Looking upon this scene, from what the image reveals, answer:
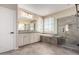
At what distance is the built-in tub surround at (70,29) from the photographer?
3055 mm

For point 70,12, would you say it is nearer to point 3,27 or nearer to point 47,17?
point 47,17

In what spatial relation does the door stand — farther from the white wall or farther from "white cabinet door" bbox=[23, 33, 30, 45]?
the white wall

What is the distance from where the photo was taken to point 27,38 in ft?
11.2

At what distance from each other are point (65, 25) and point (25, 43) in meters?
1.72

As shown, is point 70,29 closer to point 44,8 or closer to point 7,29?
point 44,8

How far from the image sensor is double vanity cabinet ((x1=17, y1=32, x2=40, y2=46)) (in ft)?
10.5

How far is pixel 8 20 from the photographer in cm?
303

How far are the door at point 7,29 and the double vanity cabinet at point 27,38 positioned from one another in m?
0.19

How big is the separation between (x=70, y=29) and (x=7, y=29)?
7.61 ft

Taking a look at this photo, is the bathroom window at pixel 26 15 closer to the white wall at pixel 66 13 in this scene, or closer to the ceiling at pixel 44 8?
the ceiling at pixel 44 8

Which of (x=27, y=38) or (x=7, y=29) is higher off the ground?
(x=7, y=29)

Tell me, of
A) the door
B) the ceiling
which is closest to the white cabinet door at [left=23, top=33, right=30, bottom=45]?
the door

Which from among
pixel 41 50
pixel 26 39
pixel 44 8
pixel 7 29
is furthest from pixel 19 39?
pixel 44 8

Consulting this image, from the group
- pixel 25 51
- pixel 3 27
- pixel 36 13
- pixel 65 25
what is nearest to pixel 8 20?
pixel 3 27
